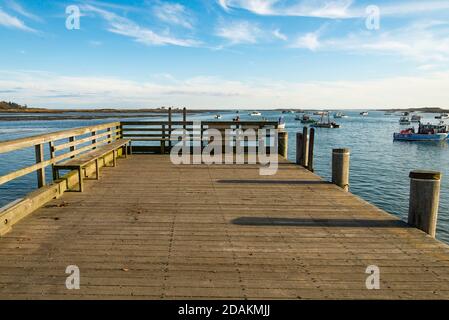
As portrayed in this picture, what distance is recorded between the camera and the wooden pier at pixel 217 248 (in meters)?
3.47

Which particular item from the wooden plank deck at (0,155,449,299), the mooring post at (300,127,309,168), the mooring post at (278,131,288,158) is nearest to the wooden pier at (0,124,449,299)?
the wooden plank deck at (0,155,449,299)

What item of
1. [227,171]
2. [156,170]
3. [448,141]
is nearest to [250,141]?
[227,171]

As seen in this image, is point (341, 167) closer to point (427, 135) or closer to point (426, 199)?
point (426, 199)

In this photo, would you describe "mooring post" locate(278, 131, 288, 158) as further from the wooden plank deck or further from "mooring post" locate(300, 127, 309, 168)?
the wooden plank deck

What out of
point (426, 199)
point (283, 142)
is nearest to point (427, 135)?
point (283, 142)

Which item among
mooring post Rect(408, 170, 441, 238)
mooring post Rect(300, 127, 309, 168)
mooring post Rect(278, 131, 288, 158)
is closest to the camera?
mooring post Rect(408, 170, 441, 238)

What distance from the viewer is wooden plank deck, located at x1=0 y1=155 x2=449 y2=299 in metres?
3.47

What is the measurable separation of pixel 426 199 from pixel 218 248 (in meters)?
3.26

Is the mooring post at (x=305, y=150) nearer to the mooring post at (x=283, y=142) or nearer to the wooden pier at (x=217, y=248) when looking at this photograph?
the mooring post at (x=283, y=142)

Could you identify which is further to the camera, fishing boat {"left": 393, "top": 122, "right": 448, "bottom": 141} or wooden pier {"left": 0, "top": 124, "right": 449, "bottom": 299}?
fishing boat {"left": 393, "top": 122, "right": 448, "bottom": 141}

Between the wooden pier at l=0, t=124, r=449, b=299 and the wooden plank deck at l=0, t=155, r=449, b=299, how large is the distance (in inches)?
0.5

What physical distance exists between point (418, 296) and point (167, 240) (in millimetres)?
3035

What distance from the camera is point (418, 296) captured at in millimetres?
3316

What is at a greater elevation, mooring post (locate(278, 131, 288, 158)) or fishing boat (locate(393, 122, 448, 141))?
mooring post (locate(278, 131, 288, 158))
